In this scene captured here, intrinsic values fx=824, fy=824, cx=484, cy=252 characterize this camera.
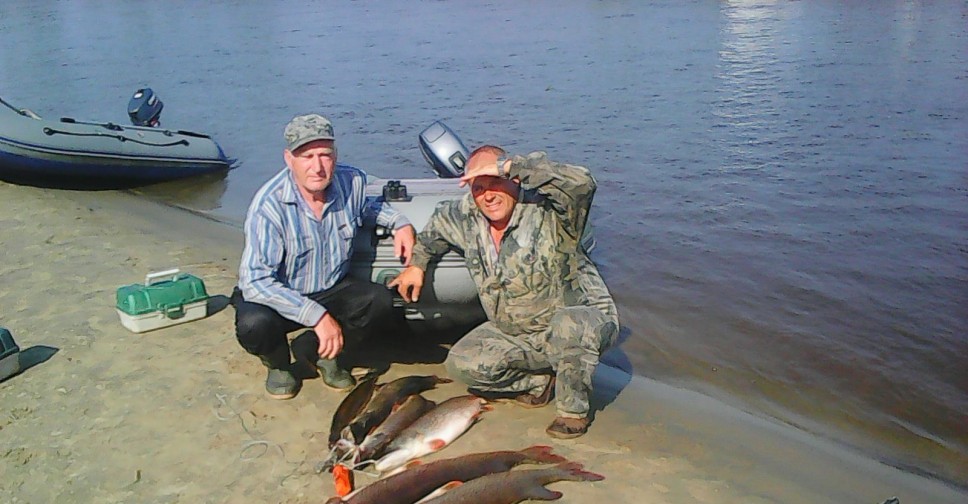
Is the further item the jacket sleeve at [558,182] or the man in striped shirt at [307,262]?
the man in striped shirt at [307,262]

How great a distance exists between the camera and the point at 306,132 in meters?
4.29

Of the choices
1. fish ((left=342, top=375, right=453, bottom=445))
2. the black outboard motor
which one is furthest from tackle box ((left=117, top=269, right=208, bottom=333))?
the black outboard motor

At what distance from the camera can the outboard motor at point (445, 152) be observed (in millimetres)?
7754

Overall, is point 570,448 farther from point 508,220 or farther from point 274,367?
point 274,367

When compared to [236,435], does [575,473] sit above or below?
below

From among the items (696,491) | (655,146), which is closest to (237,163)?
(655,146)

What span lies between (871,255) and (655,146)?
445cm

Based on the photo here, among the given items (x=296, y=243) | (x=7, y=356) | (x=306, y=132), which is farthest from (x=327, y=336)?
(x=7, y=356)

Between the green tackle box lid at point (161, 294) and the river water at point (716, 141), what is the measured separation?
10.3 ft

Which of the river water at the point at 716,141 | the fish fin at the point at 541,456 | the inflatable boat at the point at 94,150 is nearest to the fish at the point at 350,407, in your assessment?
the fish fin at the point at 541,456

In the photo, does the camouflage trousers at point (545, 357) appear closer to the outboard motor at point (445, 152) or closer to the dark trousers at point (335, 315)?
the dark trousers at point (335, 315)

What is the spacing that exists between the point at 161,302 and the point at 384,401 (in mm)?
2002

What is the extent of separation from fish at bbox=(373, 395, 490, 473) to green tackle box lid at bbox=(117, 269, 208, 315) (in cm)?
218

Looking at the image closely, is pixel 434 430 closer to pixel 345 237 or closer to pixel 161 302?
pixel 345 237
